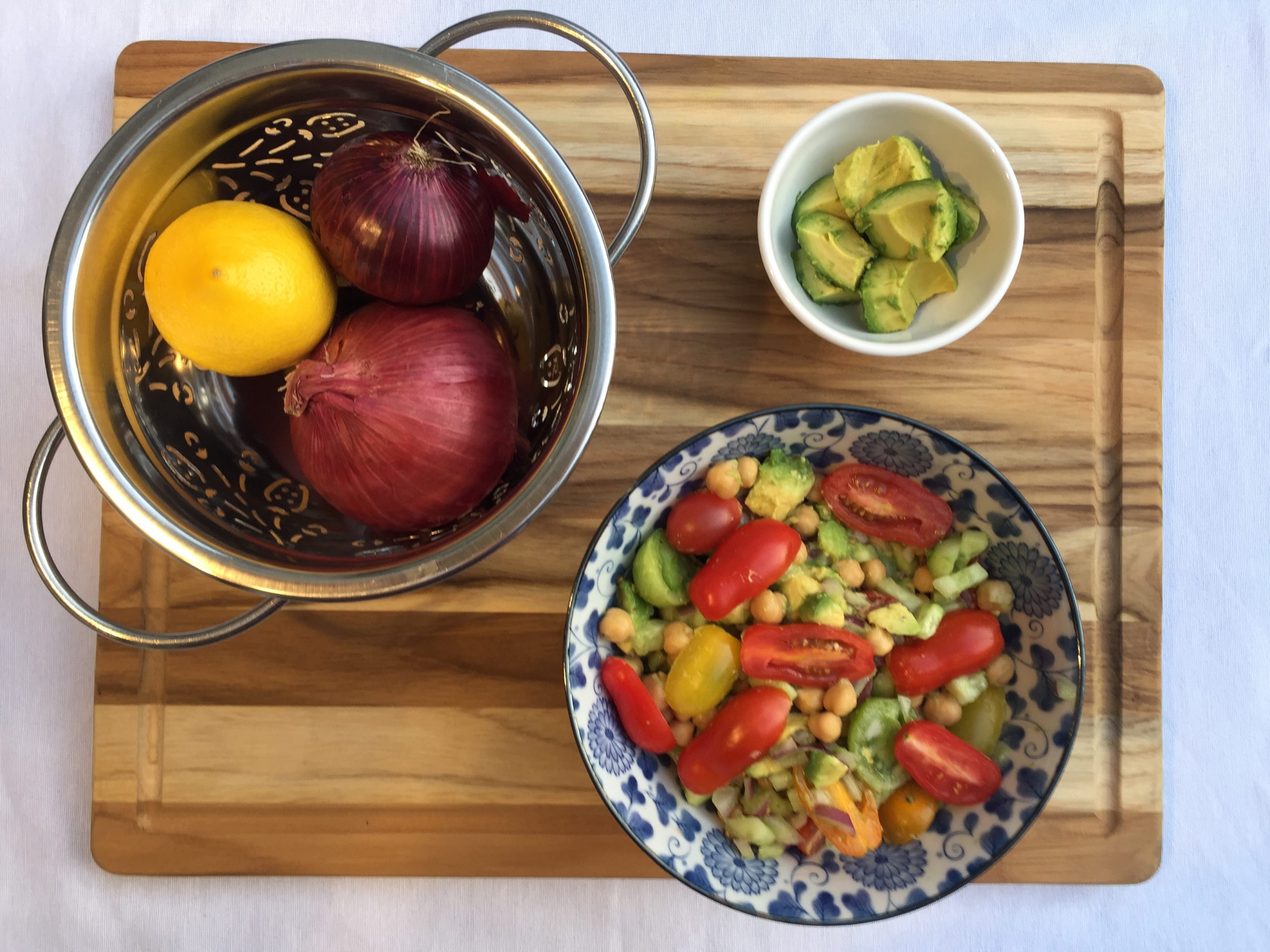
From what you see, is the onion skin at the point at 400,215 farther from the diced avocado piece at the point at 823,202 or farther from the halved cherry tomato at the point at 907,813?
the halved cherry tomato at the point at 907,813

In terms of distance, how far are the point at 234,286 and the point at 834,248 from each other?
0.52m

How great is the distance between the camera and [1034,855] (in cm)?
100

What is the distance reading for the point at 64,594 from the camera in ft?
2.59

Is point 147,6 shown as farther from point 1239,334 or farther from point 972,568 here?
point 1239,334

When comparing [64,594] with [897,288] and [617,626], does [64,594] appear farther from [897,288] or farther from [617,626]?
[897,288]

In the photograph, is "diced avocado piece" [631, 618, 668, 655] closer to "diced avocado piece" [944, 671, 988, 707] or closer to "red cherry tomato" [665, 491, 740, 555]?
"red cherry tomato" [665, 491, 740, 555]

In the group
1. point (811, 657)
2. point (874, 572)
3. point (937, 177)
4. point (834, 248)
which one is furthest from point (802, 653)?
point (937, 177)

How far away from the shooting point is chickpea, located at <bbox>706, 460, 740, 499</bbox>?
0.87 meters

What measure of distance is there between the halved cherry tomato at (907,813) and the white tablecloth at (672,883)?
0.84 feet

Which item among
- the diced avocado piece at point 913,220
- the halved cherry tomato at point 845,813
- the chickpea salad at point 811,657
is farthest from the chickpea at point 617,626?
the diced avocado piece at point 913,220

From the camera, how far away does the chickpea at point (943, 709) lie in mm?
914

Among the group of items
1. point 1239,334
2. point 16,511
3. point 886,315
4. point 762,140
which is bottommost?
point 16,511

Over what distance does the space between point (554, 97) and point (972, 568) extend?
0.63 m

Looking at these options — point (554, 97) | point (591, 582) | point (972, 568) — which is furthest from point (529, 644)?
point (554, 97)
